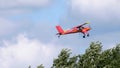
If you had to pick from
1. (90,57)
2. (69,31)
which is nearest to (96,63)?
(90,57)

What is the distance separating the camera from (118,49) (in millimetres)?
137000

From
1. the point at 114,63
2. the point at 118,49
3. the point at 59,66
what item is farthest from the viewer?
the point at 118,49

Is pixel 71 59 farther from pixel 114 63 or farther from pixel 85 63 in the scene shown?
pixel 114 63

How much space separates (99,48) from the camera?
123125 mm

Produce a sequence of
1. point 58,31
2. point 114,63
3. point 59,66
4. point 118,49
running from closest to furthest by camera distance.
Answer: point 58,31 → point 59,66 → point 114,63 → point 118,49

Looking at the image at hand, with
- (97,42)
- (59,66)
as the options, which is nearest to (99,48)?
(97,42)

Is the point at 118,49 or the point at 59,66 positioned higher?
the point at 118,49

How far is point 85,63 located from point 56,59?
570 centimetres

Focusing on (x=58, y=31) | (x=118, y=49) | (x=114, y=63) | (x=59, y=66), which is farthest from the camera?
(x=118, y=49)

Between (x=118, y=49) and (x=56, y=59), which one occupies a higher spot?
(x=118, y=49)

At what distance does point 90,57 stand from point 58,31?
12.2 metres

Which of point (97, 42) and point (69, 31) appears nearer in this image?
point (69, 31)

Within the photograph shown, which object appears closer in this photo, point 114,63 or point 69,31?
point 69,31

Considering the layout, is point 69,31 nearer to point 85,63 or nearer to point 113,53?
point 85,63
